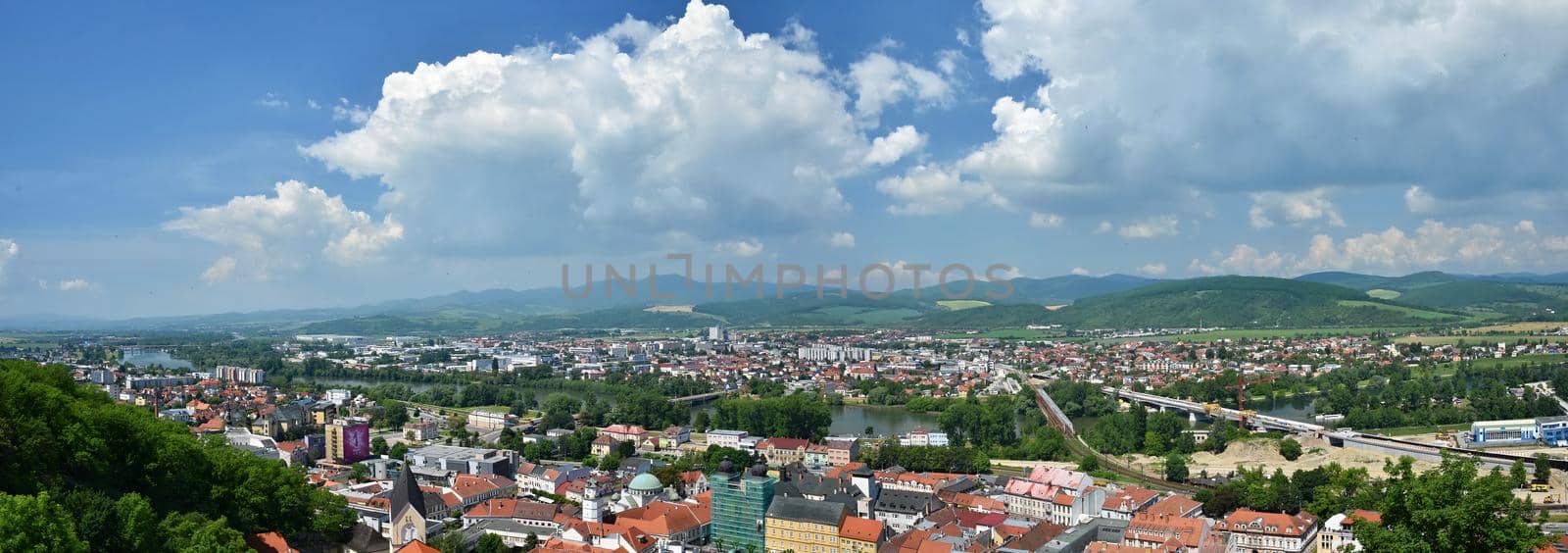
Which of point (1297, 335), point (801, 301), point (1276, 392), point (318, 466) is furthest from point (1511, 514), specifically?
point (801, 301)

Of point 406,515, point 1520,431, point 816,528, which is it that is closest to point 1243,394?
point 1520,431

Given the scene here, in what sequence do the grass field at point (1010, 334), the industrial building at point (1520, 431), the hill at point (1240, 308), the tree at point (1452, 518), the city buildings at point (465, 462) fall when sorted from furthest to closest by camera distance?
the grass field at point (1010, 334)
the hill at point (1240, 308)
the industrial building at point (1520, 431)
the city buildings at point (465, 462)
the tree at point (1452, 518)

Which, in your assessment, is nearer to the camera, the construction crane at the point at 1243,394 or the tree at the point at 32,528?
the tree at the point at 32,528

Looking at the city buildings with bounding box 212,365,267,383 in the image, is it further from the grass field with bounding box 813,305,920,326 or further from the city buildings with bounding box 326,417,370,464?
the grass field with bounding box 813,305,920,326

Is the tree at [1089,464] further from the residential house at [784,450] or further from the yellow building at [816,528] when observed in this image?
the yellow building at [816,528]

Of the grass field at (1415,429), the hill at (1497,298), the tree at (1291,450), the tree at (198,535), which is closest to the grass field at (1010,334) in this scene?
the hill at (1497,298)

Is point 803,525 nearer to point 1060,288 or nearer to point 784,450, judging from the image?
point 784,450
